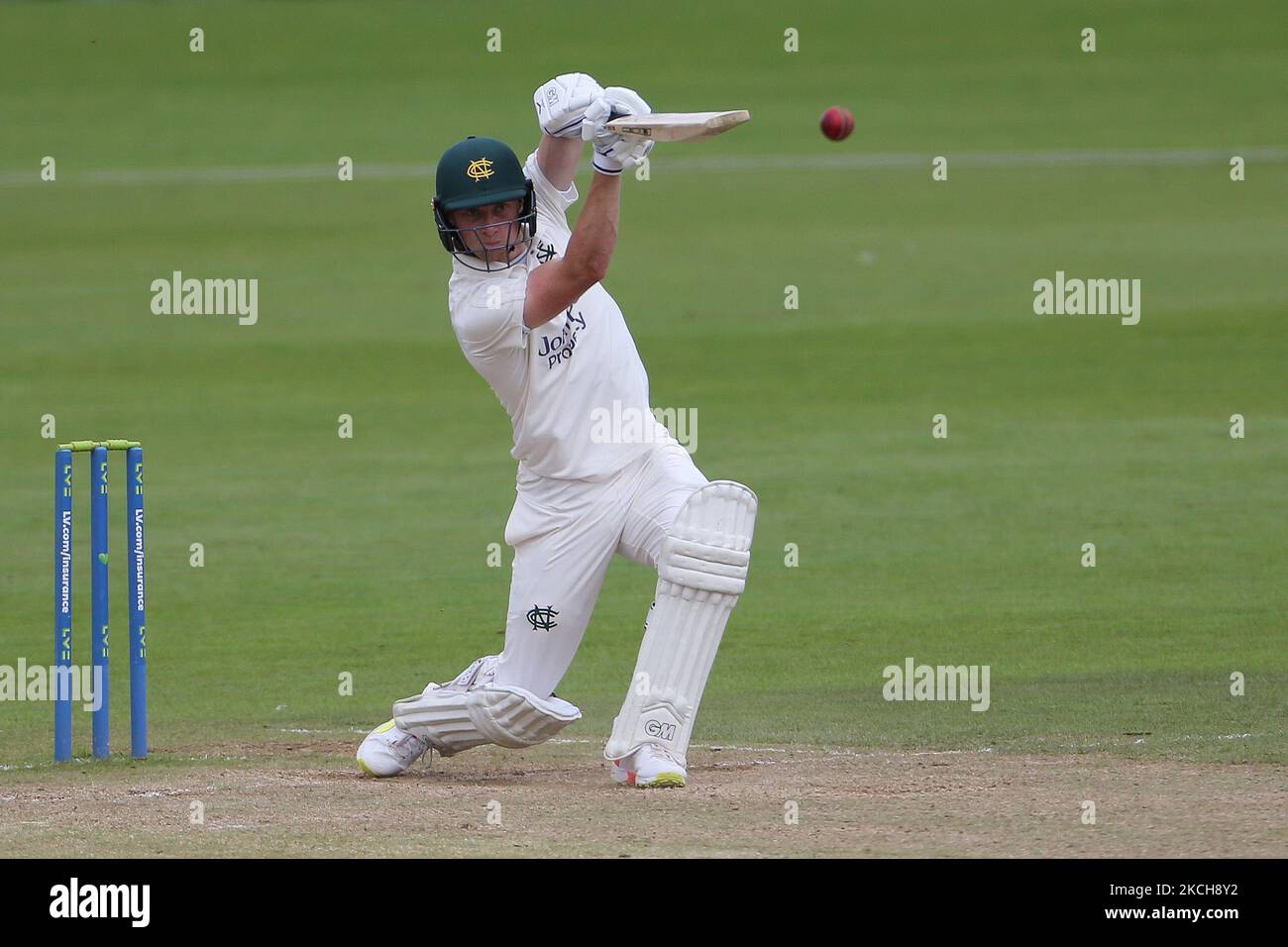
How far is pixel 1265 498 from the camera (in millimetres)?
13781

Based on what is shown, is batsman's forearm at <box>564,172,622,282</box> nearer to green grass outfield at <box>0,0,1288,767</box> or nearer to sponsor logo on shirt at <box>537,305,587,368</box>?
sponsor logo on shirt at <box>537,305,587,368</box>

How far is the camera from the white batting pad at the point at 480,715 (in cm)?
694

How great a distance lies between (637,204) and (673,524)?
2424 centimetres

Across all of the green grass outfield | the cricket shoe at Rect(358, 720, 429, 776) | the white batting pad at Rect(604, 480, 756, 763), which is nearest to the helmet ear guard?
the white batting pad at Rect(604, 480, 756, 763)

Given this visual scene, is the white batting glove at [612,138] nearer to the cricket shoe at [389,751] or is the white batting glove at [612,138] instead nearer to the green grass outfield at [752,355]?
the cricket shoe at [389,751]

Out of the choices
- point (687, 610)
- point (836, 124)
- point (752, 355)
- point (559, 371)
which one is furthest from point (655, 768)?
point (752, 355)

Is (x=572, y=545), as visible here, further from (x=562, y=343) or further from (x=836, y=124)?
(x=836, y=124)

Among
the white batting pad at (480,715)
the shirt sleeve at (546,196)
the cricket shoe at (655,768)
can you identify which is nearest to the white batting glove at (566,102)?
the shirt sleeve at (546,196)

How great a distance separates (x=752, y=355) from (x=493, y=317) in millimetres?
14254

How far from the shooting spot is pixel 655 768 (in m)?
6.66

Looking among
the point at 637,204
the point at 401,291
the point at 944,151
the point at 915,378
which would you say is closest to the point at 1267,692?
the point at 915,378

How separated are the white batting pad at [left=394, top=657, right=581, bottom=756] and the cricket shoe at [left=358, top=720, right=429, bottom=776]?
0.04 m

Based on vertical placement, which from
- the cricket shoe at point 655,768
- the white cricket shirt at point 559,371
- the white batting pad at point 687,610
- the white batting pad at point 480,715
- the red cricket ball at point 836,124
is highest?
the red cricket ball at point 836,124

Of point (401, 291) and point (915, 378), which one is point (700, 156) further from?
point (915, 378)
